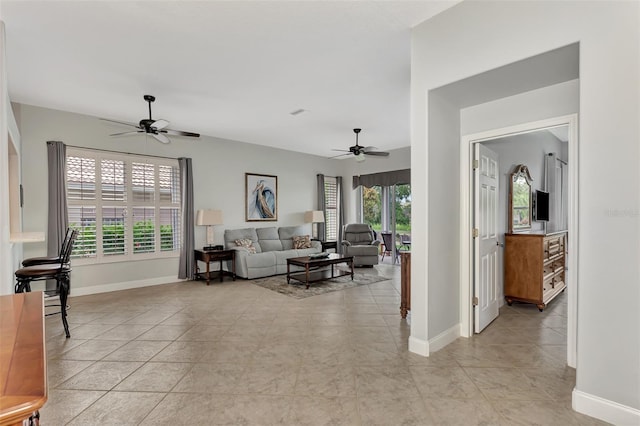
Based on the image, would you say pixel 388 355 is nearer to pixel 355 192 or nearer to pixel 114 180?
pixel 114 180

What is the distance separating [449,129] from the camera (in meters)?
3.13

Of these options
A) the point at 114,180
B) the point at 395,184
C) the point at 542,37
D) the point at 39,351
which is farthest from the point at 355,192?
the point at 39,351

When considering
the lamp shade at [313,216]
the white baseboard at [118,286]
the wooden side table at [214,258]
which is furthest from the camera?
the lamp shade at [313,216]

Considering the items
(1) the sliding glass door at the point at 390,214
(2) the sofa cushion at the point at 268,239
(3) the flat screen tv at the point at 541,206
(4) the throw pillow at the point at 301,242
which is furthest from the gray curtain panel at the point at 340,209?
(3) the flat screen tv at the point at 541,206

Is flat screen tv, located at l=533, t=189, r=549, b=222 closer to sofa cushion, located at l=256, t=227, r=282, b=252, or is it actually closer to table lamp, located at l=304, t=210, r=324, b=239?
table lamp, located at l=304, t=210, r=324, b=239

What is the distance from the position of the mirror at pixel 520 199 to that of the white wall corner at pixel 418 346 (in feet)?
8.15

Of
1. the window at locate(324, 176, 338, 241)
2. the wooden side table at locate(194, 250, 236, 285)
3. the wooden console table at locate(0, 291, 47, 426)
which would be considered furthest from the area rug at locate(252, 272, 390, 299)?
the wooden console table at locate(0, 291, 47, 426)

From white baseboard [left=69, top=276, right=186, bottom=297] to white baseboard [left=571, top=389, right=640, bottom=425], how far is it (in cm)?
596

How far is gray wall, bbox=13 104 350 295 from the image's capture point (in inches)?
189

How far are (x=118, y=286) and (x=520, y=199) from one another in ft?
21.4

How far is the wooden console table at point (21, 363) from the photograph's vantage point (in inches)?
25.3

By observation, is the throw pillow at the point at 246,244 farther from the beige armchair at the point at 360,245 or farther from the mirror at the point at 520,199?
the mirror at the point at 520,199

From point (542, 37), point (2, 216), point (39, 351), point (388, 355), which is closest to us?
point (39, 351)

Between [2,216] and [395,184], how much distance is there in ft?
23.3
